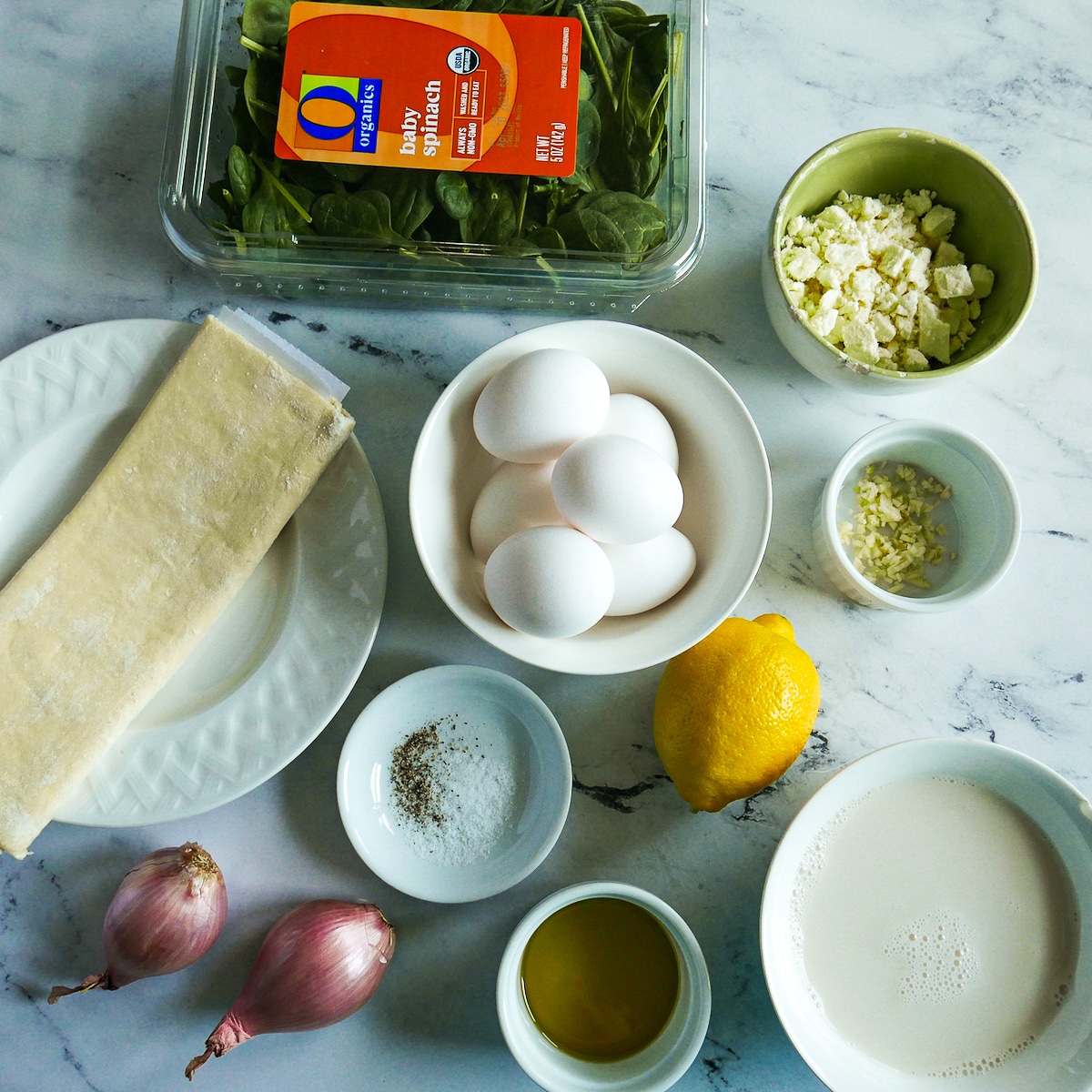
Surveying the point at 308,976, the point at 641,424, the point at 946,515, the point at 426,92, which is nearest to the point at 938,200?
the point at 946,515

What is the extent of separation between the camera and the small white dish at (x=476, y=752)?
90 centimetres

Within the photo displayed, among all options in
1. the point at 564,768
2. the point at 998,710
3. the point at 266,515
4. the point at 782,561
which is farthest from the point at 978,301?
the point at 266,515

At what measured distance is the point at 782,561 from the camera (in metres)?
0.99

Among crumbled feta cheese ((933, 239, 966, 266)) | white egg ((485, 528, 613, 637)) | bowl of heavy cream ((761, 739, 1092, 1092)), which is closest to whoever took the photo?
white egg ((485, 528, 613, 637))

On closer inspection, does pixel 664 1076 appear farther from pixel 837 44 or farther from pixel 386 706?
pixel 837 44

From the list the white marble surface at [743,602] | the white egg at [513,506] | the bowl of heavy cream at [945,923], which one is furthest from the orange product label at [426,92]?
the bowl of heavy cream at [945,923]

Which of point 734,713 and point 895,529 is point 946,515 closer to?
point 895,529

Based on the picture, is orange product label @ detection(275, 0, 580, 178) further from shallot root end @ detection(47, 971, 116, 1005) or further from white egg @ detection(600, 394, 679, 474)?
shallot root end @ detection(47, 971, 116, 1005)

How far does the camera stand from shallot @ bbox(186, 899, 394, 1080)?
859mm

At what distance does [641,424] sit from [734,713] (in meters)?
0.28

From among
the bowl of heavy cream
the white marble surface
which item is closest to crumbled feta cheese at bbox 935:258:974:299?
the white marble surface

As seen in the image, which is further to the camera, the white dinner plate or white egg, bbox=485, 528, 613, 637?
the white dinner plate

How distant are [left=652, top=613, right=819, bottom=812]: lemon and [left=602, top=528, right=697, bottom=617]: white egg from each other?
2.9 inches

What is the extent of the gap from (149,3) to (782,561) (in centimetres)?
98
